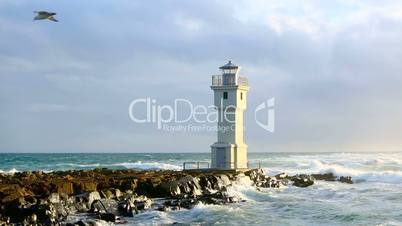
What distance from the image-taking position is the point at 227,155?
1037 inches

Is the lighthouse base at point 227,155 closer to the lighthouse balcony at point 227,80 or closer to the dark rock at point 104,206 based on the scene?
the lighthouse balcony at point 227,80

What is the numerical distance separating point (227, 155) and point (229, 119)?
62.7 inches

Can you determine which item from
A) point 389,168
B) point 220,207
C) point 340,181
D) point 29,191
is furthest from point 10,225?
point 389,168

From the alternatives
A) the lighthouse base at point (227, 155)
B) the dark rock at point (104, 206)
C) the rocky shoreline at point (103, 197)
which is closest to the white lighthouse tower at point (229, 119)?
the lighthouse base at point (227, 155)

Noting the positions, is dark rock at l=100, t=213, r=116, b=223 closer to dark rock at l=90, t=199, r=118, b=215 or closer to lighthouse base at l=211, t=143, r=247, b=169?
dark rock at l=90, t=199, r=118, b=215

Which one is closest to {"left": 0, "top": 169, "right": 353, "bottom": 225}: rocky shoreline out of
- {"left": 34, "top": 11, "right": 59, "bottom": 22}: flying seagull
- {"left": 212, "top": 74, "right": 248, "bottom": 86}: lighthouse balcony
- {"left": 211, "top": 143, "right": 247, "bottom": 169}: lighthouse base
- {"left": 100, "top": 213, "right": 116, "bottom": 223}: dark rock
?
{"left": 100, "top": 213, "right": 116, "bottom": 223}: dark rock

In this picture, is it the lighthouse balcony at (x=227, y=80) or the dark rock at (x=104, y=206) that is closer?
the dark rock at (x=104, y=206)

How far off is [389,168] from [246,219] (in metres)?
29.8

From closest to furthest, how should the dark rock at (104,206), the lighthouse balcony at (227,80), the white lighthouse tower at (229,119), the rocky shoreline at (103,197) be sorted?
the rocky shoreline at (103,197) → the dark rock at (104,206) → the white lighthouse tower at (229,119) → the lighthouse balcony at (227,80)

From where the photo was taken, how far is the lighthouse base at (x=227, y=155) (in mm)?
26203

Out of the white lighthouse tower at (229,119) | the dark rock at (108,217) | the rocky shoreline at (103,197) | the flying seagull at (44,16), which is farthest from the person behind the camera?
the white lighthouse tower at (229,119)

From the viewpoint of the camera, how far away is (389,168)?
→ 143 ft

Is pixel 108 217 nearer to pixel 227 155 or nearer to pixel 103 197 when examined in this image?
pixel 103 197

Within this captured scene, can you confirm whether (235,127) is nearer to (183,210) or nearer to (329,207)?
(329,207)
